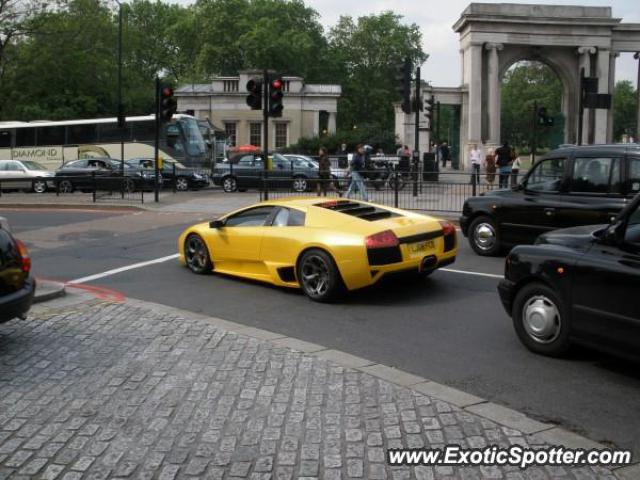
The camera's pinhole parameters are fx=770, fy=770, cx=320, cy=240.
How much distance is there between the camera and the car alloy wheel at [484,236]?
12492 mm

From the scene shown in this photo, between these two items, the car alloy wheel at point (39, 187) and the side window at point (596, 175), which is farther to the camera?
the car alloy wheel at point (39, 187)

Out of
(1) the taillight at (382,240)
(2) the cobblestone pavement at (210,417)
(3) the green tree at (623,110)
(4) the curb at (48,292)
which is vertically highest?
(3) the green tree at (623,110)

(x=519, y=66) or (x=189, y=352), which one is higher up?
(x=519, y=66)

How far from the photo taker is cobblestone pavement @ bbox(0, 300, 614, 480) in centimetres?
434

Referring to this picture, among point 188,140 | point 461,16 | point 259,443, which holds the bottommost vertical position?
point 259,443

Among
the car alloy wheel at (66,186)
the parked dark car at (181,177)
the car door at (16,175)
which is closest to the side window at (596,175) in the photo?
the parked dark car at (181,177)

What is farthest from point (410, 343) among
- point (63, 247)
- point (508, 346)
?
point (63, 247)

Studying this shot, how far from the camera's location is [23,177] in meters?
32.7

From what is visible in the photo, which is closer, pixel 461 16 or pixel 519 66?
pixel 461 16

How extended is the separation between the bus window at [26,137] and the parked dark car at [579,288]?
3935cm

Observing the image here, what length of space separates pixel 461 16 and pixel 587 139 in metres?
11.0

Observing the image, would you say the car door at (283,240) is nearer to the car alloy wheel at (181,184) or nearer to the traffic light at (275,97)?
the traffic light at (275,97)

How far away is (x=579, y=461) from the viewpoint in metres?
4.32

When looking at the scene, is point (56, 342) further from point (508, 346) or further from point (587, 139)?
point (587, 139)
